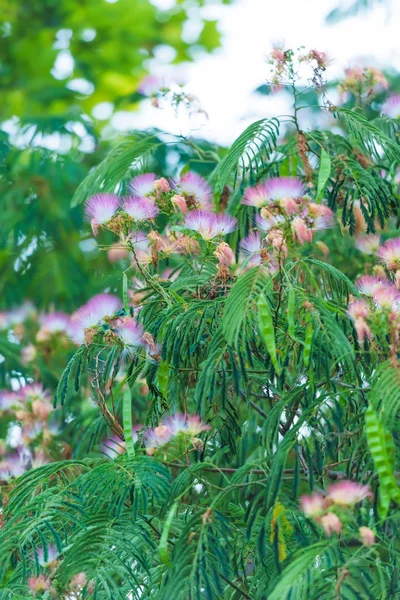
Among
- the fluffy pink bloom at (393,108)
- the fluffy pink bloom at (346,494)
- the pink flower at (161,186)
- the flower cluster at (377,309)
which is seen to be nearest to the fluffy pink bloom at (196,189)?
the pink flower at (161,186)

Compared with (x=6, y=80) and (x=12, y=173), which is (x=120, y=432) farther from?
(x=6, y=80)

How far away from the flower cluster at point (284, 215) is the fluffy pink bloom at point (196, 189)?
0.22m

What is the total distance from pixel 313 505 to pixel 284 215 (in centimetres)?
48

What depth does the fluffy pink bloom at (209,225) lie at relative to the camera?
1.79 metres

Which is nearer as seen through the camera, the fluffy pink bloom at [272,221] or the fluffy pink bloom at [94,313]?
the fluffy pink bloom at [272,221]

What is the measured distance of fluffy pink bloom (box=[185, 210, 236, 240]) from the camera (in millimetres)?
1787

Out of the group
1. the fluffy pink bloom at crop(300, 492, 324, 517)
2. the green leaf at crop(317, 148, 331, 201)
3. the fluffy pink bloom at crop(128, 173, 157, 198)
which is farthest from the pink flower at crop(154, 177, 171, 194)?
the fluffy pink bloom at crop(300, 492, 324, 517)

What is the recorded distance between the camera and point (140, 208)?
1766 mm

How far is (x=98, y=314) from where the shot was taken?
1.74 metres

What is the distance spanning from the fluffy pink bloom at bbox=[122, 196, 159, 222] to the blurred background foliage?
126 centimetres

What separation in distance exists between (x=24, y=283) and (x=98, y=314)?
1.98 m

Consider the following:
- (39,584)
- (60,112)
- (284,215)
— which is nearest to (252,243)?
(284,215)

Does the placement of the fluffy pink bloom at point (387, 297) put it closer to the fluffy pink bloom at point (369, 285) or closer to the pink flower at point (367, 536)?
the fluffy pink bloom at point (369, 285)

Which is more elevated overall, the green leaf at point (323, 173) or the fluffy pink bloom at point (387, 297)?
the green leaf at point (323, 173)
